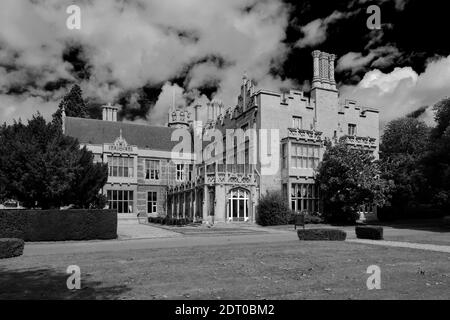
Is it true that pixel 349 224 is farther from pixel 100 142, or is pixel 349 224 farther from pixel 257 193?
pixel 100 142

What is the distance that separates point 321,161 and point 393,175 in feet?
34.3

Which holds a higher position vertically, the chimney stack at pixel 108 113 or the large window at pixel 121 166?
the chimney stack at pixel 108 113

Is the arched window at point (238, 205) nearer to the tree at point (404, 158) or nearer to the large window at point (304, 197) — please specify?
the large window at point (304, 197)

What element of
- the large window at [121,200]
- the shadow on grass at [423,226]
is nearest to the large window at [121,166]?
the large window at [121,200]

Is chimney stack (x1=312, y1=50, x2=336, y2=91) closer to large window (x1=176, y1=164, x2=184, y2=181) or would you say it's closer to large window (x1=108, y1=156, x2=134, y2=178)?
large window (x1=176, y1=164, x2=184, y2=181)

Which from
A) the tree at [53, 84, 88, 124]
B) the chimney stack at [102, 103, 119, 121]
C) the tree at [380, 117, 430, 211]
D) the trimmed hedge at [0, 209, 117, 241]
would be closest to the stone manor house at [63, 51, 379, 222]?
the tree at [380, 117, 430, 211]

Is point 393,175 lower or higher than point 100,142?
lower

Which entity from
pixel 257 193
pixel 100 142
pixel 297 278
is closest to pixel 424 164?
pixel 257 193

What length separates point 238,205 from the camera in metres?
36.3

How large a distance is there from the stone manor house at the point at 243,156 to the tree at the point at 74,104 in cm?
1450

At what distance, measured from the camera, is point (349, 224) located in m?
35.6

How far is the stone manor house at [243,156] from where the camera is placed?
36.9 m

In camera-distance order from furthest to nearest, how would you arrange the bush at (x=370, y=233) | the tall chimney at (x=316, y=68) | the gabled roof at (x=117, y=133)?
1. the gabled roof at (x=117, y=133)
2. the tall chimney at (x=316, y=68)
3. the bush at (x=370, y=233)
